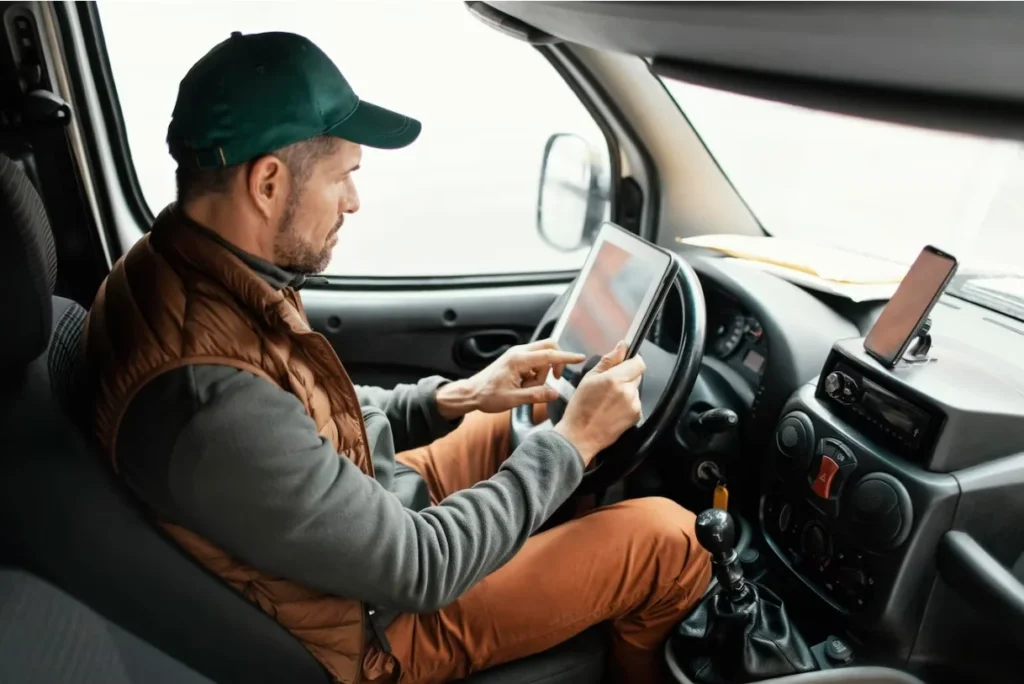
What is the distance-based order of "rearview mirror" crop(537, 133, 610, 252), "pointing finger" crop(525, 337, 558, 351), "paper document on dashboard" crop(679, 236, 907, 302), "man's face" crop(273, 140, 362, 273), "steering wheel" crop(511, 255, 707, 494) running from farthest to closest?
"rearview mirror" crop(537, 133, 610, 252), "paper document on dashboard" crop(679, 236, 907, 302), "pointing finger" crop(525, 337, 558, 351), "steering wheel" crop(511, 255, 707, 494), "man's face" crop(273, 140, 362, 273)

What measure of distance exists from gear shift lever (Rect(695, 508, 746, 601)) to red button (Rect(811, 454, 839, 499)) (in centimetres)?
21

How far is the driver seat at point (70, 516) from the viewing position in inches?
32.7

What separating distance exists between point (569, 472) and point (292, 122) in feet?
1.86

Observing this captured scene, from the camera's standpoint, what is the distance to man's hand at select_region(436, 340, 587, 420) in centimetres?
131

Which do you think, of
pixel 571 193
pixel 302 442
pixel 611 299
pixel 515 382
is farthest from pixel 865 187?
pixel 302 442

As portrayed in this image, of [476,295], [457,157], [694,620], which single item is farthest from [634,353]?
[457,157]

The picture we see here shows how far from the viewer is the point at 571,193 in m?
2.15

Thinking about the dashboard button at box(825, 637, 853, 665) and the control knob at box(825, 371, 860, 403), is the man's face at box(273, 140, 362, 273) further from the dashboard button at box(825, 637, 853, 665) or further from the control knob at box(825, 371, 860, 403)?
the dashboard button at box(825, 637, 853, 665)

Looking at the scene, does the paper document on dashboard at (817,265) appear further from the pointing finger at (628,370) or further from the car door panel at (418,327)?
the pointing finger at (628,370)

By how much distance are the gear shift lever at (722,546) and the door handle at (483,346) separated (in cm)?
91

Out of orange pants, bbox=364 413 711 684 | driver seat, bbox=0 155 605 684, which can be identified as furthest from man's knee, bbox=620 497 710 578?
driver seat, bbox=0 155 605 684

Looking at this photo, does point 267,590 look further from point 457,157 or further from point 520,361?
point 457,157

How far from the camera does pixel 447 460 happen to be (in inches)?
59.0

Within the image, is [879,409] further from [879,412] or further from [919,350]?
[919,350]
